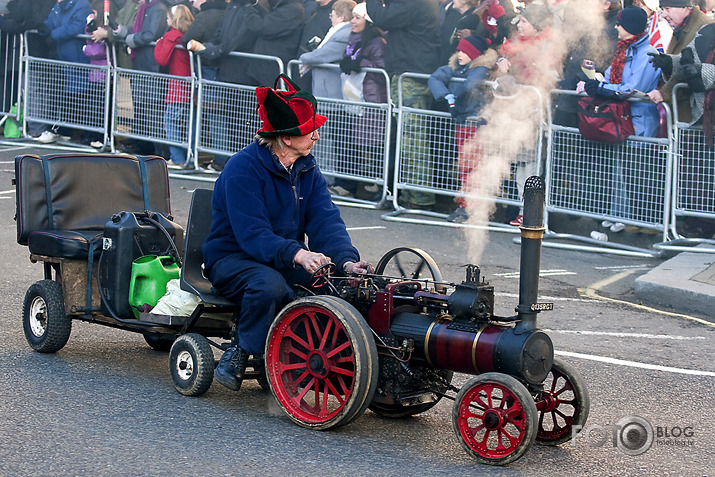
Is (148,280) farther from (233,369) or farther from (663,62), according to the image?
(663,62)

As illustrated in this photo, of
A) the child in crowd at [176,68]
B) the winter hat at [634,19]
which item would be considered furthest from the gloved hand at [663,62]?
the child in crowd at [176,68]

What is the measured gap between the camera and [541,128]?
10.5m

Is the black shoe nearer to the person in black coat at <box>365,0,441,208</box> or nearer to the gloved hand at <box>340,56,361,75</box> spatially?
the person in black coat at <box>365,0,441,208</box>

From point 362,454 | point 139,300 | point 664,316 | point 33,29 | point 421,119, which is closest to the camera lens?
point 362,454

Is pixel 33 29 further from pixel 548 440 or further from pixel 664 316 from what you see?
pixel 548 440

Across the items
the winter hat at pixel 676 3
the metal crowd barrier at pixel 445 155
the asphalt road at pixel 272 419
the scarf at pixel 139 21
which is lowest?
the asphalt road at pixel 272 419

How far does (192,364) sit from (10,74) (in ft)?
39.6

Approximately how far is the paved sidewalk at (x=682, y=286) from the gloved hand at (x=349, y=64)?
13.9ft

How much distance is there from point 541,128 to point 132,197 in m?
A: 5.31

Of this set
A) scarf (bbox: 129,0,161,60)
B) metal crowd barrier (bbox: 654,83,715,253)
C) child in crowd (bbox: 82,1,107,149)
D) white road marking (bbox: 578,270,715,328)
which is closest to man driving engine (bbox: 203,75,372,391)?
white road marking (bbox: 578,270,715,328)

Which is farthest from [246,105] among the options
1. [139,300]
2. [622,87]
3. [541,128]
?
[139,300]

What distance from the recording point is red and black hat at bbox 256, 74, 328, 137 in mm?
5105

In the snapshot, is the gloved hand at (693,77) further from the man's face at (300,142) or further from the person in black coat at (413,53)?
the man's face at (300,142)

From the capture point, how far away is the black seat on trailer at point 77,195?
5977 millimetres
